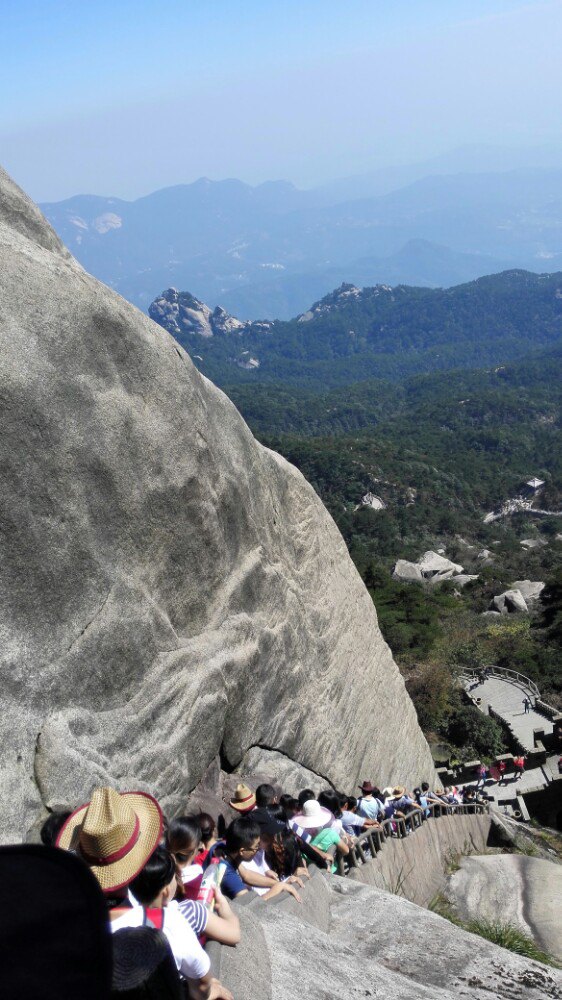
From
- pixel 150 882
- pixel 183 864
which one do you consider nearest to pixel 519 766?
pixel 183 864

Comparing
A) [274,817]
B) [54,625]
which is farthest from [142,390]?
[274,817]

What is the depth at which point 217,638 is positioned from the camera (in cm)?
891

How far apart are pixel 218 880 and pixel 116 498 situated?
338 centimetres

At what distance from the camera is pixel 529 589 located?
165ft

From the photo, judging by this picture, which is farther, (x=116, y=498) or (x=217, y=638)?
(x=217, y=638)

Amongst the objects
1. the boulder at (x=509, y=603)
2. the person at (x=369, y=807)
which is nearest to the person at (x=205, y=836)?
the person at (x=369, y=807)

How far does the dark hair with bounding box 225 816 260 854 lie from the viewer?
18.9 ft

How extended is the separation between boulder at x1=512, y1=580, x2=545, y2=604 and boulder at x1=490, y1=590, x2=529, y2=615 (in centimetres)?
180

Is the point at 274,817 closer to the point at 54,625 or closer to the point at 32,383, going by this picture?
the point at 54,625

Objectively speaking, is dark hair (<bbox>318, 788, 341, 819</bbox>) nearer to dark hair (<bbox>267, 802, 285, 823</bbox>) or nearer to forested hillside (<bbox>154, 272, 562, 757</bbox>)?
dark hair (<bbox>267, 802, 285, 823</bbox>)

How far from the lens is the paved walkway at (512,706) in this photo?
25703 mm

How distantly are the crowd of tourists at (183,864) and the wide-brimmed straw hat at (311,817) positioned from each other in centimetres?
21

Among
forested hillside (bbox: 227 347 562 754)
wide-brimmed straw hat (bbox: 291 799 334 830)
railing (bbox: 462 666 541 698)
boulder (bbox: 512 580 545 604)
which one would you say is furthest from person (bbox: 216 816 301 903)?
boulder (bbox: 512 580 545 604)

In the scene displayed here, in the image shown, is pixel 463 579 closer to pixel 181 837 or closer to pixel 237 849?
pixel 237 849
